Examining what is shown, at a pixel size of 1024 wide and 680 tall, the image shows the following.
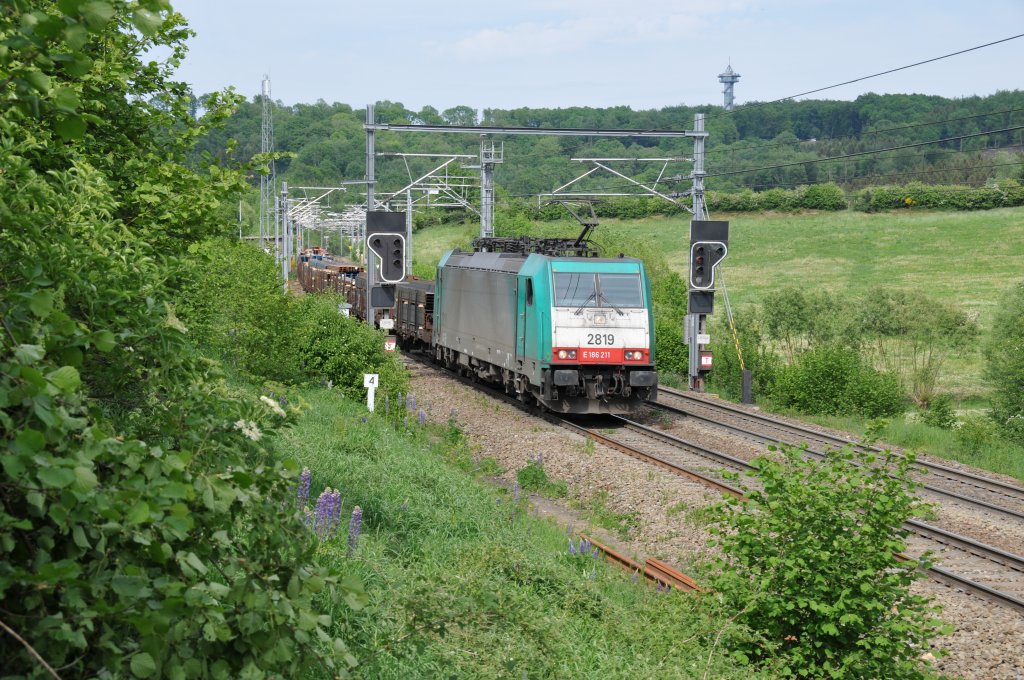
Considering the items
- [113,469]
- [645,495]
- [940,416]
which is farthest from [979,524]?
[113,469]

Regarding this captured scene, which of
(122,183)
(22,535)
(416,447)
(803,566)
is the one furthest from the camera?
(416,447)

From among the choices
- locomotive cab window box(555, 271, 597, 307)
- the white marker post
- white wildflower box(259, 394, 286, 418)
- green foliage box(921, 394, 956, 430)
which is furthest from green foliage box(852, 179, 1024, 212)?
white wildflower box(259, 394, 286, 418)

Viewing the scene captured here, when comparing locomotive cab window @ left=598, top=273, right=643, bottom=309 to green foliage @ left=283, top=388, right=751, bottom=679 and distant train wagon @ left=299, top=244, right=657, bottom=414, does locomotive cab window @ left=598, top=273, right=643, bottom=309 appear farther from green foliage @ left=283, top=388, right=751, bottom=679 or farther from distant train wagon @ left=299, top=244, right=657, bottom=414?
green foliage @ left=283, top=388, right=751, bottom=679

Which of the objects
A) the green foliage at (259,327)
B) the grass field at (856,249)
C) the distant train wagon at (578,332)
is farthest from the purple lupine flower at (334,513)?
the grass field at (856,249)

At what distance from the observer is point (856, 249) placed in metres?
79.0

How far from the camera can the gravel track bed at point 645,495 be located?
911cm

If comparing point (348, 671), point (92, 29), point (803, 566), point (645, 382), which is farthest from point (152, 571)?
point (645, 382)

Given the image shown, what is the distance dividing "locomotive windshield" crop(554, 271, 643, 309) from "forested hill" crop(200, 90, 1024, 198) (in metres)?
42.2

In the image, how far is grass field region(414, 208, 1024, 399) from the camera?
64.6m

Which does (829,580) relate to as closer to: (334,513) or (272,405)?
(334,513)

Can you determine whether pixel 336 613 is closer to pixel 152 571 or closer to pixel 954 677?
pixel 152 571

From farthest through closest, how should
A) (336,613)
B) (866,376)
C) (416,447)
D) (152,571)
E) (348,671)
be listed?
(866,376), (416,447), (336,613), (348,671), (152,571)

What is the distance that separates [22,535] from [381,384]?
1852 centimetres

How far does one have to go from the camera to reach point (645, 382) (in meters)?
20.2
